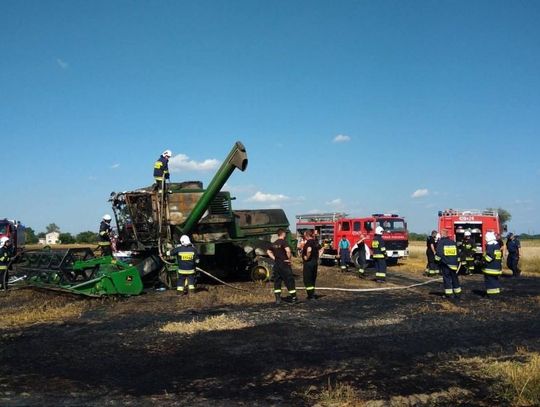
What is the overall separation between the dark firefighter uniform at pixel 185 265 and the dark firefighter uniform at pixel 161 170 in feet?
7.92

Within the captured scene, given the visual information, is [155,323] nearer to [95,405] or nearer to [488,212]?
[95,405]

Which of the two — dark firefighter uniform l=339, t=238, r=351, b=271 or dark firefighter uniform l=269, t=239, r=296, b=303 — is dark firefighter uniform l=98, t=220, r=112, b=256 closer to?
dark firefighter uniform l=269, t=239, r=296, b=303

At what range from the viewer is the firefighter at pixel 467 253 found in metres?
19.2

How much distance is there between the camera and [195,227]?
48.9 feet

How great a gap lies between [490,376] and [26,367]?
562 centimetres

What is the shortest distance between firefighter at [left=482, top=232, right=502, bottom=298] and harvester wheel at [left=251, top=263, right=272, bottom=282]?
6348 mm

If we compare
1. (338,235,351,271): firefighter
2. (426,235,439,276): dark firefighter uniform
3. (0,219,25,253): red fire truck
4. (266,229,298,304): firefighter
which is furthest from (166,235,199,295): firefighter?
(0,219,25,253): red fire truck

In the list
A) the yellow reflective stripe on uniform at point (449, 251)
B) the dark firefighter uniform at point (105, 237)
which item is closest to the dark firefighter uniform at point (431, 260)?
the yellow reflective stripe on uniform at point (449, 251)

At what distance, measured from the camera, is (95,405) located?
5.01m

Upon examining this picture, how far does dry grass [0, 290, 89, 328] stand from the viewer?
9758 millimetres

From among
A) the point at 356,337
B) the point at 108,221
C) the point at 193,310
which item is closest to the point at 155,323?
the point at 193,310

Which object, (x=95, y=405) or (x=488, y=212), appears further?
(x=488, y=212)

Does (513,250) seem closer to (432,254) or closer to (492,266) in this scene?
(432,254)

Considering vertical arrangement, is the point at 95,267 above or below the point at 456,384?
above
